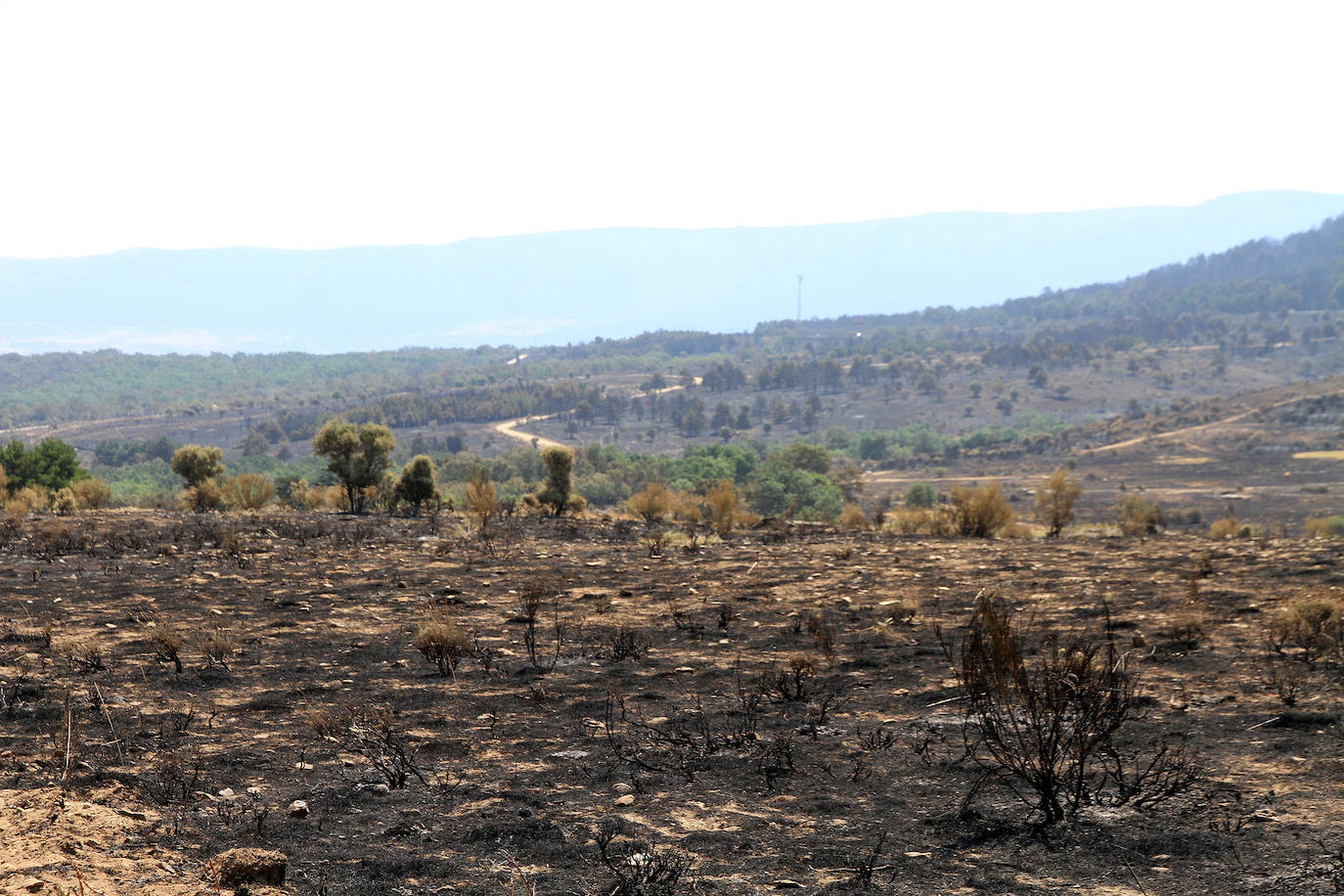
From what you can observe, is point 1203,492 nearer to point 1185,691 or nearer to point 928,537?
point 928,537

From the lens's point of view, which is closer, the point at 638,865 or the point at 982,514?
the point at 638,865

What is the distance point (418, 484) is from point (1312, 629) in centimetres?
2016

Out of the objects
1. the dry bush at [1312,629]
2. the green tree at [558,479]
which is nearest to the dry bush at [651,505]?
the green tree at [558,479]

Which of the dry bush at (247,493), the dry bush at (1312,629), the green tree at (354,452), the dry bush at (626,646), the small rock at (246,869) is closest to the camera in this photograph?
the small rock at (246,869)

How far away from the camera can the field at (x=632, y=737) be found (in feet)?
13.5

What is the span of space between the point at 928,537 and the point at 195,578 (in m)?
13.4

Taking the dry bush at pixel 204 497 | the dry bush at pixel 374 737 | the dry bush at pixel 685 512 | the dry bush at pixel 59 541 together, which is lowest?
the dry bush at pixel 685 512

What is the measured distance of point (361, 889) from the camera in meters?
4.00

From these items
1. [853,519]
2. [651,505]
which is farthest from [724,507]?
[853,519]

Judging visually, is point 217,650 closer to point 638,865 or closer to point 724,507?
point 638,865

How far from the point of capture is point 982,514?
18.9 meters

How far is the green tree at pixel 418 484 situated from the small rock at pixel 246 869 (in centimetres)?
1929

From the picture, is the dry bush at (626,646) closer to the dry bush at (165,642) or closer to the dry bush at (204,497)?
the dry bush at (165,642)

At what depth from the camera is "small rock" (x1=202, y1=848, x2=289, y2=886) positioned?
398 centimetres
